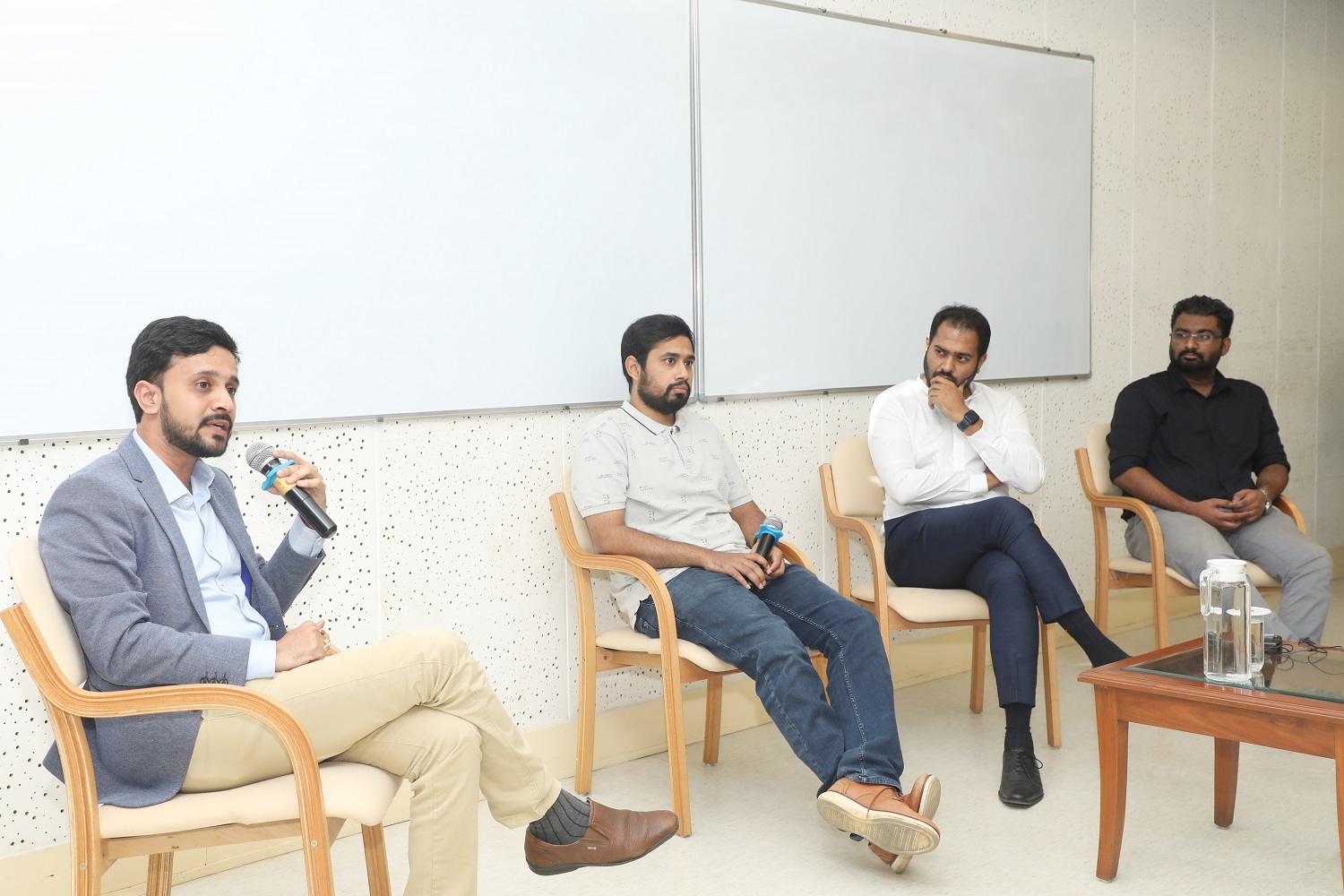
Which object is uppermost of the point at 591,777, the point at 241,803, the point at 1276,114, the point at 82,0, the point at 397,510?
the point at 1276,114

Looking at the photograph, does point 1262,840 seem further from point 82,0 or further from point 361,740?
point 82,0

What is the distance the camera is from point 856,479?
3750mm

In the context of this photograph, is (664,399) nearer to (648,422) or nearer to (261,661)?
(648,422)

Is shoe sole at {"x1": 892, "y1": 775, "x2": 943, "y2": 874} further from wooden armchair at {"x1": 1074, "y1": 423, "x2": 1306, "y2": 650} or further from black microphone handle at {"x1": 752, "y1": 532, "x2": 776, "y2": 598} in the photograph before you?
wooden armchair at {"x1": 1074, "y1": 423, "x2": 1306, "y2": 650}

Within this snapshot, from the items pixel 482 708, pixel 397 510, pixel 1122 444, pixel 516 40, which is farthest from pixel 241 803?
pixel 1122 444

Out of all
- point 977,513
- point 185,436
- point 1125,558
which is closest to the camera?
point 185,436

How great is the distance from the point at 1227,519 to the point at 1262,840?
4.22 feet

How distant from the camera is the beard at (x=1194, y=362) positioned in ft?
13.4

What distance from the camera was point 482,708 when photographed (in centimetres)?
209

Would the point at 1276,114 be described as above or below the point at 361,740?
above

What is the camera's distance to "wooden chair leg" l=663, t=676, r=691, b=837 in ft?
9.43

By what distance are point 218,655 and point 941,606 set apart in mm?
2070

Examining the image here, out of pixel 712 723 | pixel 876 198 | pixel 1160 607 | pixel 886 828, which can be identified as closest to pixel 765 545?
pixel 712 723

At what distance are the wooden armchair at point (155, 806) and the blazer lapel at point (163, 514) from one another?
19cm
